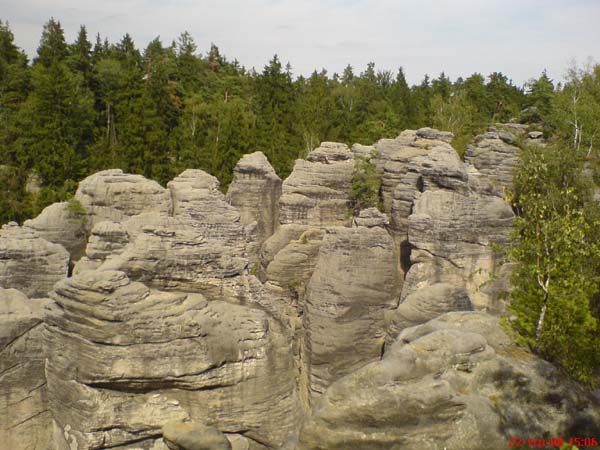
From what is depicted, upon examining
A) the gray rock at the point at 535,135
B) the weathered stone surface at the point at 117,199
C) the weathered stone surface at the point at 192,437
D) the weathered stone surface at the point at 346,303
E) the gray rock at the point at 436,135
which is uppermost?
Answer: the gray rock at the point at 535,135

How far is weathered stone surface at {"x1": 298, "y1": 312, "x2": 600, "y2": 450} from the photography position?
38.4ft

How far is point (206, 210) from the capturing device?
937 inches

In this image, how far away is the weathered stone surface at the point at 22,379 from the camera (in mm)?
16859

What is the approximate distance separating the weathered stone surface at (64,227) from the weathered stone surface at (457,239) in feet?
44.7

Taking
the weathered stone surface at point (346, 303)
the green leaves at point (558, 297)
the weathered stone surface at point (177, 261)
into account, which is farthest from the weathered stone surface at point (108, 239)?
the green leaves at point (558, 297)

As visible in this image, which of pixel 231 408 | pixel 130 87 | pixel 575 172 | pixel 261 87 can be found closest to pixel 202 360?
pixel 231 408

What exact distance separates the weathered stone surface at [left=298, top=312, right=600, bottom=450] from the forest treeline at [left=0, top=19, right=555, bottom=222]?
84.1 ft

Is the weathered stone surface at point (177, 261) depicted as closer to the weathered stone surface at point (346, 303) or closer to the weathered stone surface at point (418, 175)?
the weathered stone surface at point (346, 303)

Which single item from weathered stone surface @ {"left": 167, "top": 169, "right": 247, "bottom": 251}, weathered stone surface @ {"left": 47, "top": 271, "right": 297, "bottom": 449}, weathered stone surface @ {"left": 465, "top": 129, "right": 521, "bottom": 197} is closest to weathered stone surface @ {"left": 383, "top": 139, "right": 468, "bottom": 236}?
weathered stone surface @ {"left": 465, "top": 129, "right": 521, "bottom": 197}

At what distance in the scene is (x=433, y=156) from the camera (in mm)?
25750

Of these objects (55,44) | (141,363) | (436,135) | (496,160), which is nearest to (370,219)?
(436,135)

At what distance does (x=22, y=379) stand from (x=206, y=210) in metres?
9.62

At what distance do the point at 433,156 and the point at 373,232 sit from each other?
5239 mm
